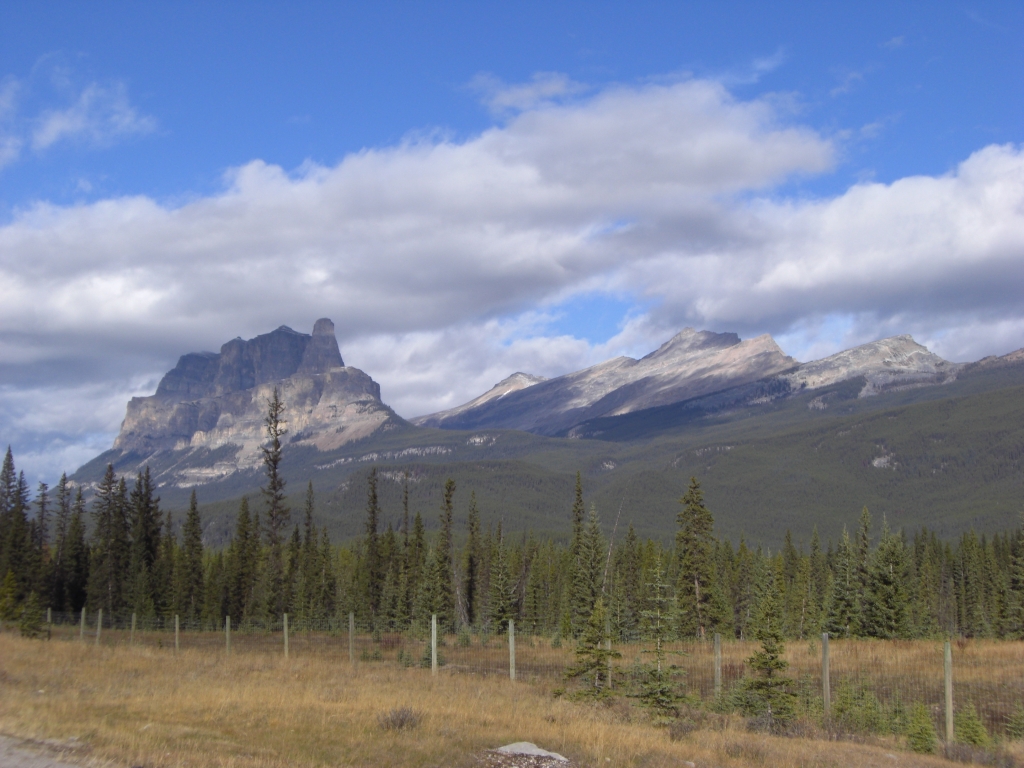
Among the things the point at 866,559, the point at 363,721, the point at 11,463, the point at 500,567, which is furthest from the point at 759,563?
the point at 11,463

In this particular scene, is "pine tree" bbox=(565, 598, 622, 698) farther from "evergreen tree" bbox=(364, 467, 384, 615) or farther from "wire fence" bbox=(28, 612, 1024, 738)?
"evergreen tree" bbox=(364, 467, 384, 615)

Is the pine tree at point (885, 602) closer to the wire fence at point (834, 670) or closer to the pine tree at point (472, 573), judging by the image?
the wire fence at point (834, 670)

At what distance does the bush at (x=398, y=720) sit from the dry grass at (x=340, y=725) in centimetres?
21

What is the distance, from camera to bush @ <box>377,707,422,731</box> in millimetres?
15508

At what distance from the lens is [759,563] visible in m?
101

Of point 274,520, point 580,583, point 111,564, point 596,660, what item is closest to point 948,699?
point 596,660

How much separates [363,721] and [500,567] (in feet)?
206

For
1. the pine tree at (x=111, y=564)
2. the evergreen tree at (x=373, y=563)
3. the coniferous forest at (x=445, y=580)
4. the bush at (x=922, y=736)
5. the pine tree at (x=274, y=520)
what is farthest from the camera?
the evergreen tree at (x=373, y=563)

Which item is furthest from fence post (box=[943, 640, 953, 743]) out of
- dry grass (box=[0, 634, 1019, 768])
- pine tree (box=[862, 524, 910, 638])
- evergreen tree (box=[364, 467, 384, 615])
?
evergreen tree (box=[364, 467, 384, 615])

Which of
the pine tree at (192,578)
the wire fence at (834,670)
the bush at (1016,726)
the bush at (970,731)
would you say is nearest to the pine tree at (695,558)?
the wire fence at (834,670)

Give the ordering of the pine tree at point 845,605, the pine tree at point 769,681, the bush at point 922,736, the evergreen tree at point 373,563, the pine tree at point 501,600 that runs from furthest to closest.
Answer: the evergreen tree at point 373,563 → the pine tree at point 501,600 → the pine tree at point 845,605 → the pine tree at point 769,681 → the bush at point 922,736

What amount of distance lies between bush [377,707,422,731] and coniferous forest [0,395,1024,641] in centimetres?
2175

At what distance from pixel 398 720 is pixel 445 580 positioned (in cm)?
7114

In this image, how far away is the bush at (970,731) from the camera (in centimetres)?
1789
